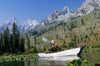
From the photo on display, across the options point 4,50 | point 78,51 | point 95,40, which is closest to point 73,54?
point 78,51

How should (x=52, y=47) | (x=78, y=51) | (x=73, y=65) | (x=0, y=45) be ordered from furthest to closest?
(x=0, y=45)
(x=52, y=47)
(x=78, y=51)
(x=73, y=65)

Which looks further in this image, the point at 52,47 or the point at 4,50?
the point at 4,50

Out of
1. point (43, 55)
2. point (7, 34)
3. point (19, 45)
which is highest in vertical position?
point (7, 34)

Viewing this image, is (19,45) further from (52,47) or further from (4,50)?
(52,47)

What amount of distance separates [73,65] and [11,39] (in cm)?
9081

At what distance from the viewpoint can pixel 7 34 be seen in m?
98.8

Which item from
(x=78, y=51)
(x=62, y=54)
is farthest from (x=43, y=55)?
(x=78, y=51)

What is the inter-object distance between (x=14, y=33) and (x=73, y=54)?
228 ft

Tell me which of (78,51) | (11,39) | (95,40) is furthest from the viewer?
(95,40)

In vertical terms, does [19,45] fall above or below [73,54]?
above

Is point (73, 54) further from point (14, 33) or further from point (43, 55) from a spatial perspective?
point (14, 33)

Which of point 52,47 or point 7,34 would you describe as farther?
point 7,34

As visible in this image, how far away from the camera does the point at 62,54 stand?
42.7m

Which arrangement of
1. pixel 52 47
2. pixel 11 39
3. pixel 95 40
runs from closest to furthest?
pixel 52 47, pixel 11 39, pixel 95 40
